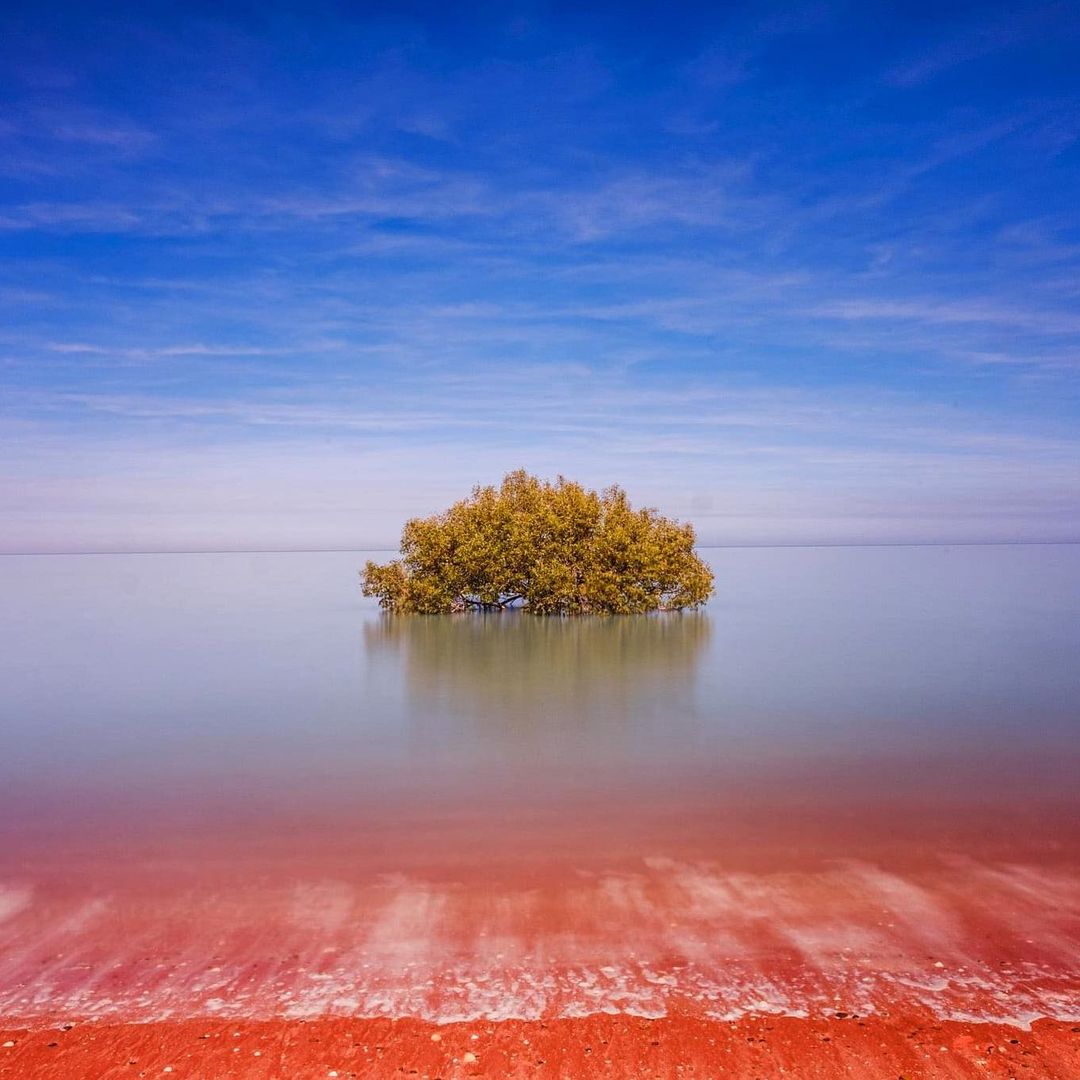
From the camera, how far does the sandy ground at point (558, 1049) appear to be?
A: 5820mm

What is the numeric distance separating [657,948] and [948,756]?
10197 millimetres

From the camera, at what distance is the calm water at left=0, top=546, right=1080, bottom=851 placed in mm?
13227

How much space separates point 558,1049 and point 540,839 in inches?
196

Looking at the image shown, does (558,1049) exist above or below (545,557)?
below

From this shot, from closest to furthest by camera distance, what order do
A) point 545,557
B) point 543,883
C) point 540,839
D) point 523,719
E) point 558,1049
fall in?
point 558,1049, point 543,883, point 540,839, point 523,719, point 545,557

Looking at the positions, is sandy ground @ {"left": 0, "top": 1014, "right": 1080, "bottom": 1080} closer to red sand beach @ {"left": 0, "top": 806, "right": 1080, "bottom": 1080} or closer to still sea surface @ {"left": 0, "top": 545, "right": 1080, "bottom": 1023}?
red sand beach @ {"left": 0, "top": 806, "right": 1080, "bottom": 1080}

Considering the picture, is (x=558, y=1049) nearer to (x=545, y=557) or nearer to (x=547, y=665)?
(x=547, y=665)

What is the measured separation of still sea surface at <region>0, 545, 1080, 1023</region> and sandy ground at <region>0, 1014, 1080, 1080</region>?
0.85 feet

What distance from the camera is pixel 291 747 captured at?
16.7 meters

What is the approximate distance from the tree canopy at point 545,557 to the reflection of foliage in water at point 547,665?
1.71 metres

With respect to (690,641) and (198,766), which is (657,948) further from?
(690,641)

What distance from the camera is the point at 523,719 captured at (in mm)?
19156

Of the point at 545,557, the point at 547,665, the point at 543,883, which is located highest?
the point at 545,557

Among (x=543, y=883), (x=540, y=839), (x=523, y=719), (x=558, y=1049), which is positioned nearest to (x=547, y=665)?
(x=523, y=719)
